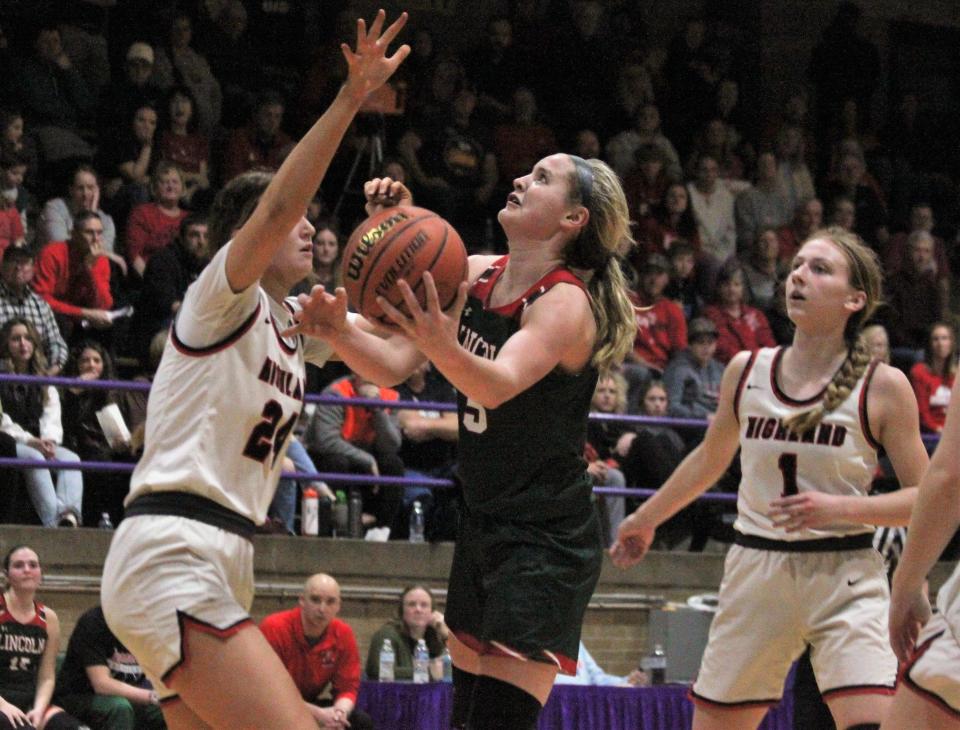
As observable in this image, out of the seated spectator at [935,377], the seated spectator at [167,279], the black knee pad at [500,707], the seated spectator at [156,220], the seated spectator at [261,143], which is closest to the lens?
the black knee pad at [500,707]

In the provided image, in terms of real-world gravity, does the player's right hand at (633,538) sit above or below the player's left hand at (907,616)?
below

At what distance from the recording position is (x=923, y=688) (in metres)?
3.07

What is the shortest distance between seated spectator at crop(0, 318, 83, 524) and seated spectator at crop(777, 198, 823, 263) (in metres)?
6.42

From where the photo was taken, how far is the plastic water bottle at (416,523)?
9469mm

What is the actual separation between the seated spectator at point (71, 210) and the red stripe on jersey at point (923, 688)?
24.6 ft

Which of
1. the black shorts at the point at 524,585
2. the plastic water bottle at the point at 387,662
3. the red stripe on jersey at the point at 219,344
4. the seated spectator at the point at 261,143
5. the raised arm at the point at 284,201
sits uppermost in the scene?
the seated spectator at the point at 261,143

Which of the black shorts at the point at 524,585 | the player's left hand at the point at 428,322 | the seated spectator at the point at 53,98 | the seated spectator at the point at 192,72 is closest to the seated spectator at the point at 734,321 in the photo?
the seated spectator at the point at 192,72

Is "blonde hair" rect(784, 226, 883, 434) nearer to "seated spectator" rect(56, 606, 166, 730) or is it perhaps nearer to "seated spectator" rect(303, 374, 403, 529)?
"seated spectator" rect(56, 606, 166, 730)

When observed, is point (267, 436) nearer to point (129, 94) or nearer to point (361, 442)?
point (361, 442)

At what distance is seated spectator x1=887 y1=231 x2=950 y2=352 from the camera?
1282 centimetres

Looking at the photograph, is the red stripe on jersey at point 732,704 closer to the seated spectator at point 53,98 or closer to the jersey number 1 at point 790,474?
the jersey number 1 at point 790,474

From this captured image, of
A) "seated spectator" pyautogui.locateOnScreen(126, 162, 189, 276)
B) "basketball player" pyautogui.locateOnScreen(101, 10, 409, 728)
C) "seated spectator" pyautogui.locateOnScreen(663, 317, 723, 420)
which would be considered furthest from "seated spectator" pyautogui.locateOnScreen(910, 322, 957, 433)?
"basketball player" pyautogui.locateOnScreen(101, 10, 409, 728)

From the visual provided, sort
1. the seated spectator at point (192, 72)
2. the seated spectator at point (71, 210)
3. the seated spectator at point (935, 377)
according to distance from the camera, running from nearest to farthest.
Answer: the seated spectator at point (71, 210) < the seated spectator at point (935, 377) < the seated spectator at point (192, 72)

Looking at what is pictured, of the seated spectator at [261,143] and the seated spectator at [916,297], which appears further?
the seated spectator at [916,297]
